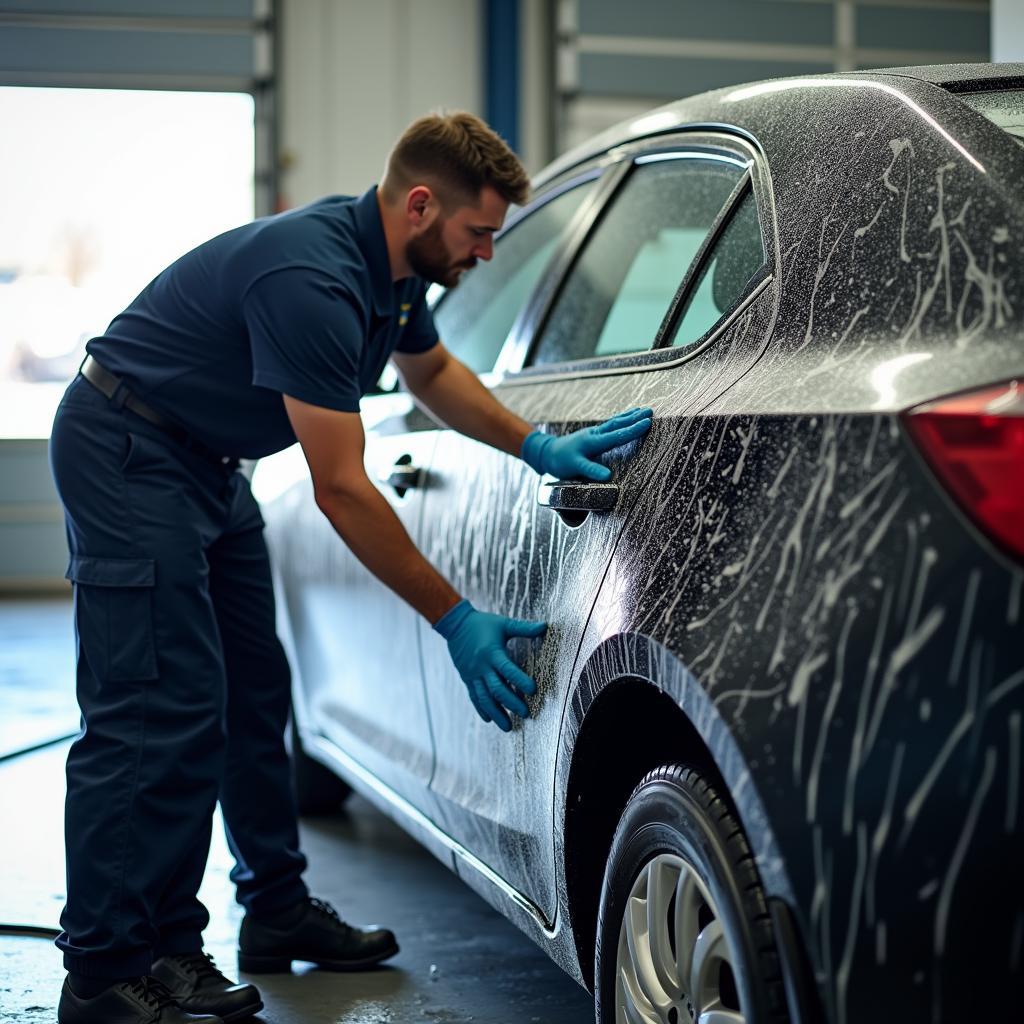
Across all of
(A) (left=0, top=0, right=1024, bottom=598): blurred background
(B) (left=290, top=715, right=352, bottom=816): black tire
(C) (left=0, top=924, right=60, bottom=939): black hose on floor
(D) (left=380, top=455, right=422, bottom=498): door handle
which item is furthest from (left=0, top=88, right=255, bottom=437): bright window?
(D) (left=380, top=455, right=422, bottom=498): door handle

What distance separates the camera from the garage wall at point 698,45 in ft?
30.5

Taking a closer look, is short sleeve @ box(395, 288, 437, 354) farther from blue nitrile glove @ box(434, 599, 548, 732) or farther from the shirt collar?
blue nitrile glove @ box(434, 599, 548, 732)

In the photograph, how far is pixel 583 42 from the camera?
9.29 meters

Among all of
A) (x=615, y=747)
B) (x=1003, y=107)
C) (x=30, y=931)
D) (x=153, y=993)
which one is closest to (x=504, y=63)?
(x=30, y=931)

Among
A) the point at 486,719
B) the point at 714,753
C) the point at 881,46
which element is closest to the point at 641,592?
the point at 714,753

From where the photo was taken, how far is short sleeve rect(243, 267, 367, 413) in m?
2.04

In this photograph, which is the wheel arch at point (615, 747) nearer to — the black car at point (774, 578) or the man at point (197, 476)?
the black car at point (774, 578)

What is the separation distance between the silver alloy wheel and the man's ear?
1.16 m

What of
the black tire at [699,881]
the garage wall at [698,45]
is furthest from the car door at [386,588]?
the garage wall at [698,45]

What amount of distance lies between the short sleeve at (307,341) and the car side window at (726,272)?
1.66 feet

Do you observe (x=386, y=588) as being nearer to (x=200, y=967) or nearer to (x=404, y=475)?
(x=404, y=475)

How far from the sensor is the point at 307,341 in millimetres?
2049

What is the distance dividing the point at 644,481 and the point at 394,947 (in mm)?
1304

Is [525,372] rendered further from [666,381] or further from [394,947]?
[394,947]
